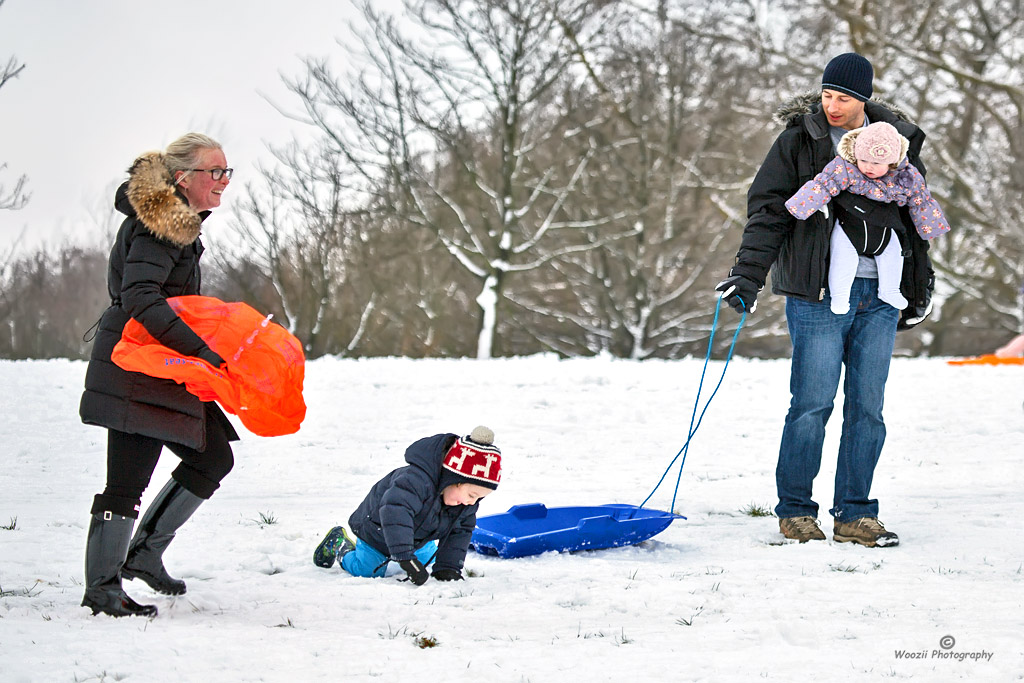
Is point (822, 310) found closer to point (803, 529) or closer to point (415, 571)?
point (803, 529)

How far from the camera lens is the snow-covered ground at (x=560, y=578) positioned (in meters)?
2.73

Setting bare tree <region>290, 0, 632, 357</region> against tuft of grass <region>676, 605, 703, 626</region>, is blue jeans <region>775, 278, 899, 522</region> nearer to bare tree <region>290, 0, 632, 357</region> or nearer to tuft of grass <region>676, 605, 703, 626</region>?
tuft of grass <region>676, 605, 703, 626</region>

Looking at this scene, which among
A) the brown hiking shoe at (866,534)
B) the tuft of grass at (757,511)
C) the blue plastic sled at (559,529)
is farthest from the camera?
the tuft of grass at (757,511)

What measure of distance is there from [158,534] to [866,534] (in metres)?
2.91

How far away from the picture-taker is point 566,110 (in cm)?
2272

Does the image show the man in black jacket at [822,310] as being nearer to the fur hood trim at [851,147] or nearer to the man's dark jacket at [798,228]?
the man's dark jacket at [798,228]

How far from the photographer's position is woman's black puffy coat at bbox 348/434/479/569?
3.73m

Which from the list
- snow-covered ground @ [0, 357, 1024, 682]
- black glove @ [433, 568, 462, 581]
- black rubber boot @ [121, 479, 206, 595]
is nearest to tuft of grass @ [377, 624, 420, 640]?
snow-covered ground @ [0, 357, 1024, 682]

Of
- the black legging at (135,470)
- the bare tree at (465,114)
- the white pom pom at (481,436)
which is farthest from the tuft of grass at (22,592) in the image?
the bare tree at (465,114)

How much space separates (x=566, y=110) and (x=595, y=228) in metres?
2.80

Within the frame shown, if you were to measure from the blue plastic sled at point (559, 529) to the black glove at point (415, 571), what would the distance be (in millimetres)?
579

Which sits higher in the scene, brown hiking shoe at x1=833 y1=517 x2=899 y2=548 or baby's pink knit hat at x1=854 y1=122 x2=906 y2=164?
baby's pink knit hat at x1=854 y1=122 x2=906 y2=164

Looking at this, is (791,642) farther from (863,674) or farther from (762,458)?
(762,458)

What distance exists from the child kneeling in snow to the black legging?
0.72 meters
